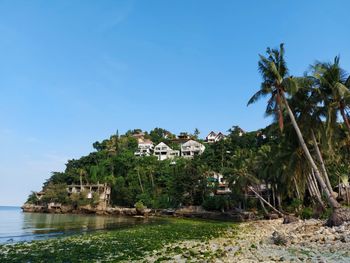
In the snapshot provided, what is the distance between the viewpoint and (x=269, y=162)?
47.0m

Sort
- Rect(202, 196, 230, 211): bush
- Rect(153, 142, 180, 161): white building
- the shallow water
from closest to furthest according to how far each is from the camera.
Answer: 1. the shallow water
2. Rect(202, 196, 230, 211): bush
3. Rect(153, 142, 180, 161): white building

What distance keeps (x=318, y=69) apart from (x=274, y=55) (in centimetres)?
359

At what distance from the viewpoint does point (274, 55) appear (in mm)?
26453

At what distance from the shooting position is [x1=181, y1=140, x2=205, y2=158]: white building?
109m

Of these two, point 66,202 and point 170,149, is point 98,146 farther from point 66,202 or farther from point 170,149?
point 66,202

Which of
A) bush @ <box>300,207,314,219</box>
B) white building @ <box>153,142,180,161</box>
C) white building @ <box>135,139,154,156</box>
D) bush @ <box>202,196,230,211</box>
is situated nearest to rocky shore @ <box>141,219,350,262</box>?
bush @ <box>300,207,314,219</box>

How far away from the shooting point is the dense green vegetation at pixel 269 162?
25.0 metres

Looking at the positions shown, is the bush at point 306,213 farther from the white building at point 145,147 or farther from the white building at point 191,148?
the white building at point 145,147

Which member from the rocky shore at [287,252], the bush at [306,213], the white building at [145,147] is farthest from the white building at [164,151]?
the rocky shore at [287,252]

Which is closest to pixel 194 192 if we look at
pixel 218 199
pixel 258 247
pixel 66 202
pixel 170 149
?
pixel 218 199

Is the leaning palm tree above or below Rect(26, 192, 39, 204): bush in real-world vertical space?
above

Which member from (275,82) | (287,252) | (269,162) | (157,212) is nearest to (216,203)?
(157,212)

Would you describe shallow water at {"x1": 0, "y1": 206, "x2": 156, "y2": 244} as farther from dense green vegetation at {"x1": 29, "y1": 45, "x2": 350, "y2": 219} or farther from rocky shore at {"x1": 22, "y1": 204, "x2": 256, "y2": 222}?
dense green vegetation at {"x1": 29, "y1": 45, "x2": 350, "y2": 219}

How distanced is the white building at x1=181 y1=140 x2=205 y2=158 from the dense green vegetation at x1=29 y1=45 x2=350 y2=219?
6.96m
